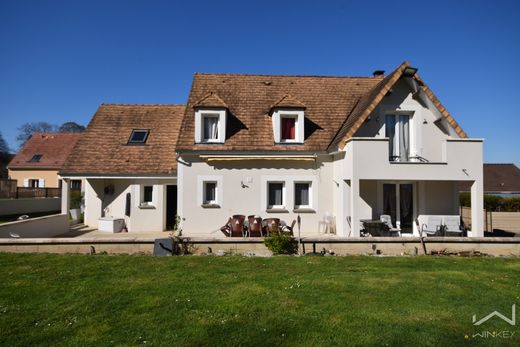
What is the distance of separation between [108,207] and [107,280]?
1423 cm

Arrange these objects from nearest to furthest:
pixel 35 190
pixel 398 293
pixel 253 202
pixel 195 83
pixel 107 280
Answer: pixel 398 293 → pixel 107 280 → pixel 253 202 → pixel 195 83 → pixel 35 190

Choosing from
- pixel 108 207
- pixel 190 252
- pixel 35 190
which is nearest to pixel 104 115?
pixel 108 207

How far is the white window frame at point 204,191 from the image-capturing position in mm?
19875

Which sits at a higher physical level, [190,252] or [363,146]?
[363,146]

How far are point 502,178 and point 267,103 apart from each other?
2257 inches

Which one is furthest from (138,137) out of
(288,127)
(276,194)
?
(276,194)

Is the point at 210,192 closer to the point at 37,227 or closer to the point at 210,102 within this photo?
the point at 210,102

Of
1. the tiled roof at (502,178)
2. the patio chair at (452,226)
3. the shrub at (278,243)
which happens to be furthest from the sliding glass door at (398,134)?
the tiled roof at (502,178)

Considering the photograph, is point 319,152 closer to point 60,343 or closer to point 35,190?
point 60,343

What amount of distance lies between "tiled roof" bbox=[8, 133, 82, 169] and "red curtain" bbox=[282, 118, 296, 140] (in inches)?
1639

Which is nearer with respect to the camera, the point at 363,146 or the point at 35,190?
the point at 363,146

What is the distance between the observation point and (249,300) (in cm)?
875

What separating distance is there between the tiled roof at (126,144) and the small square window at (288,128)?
296 inches

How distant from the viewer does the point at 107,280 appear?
10570mm
